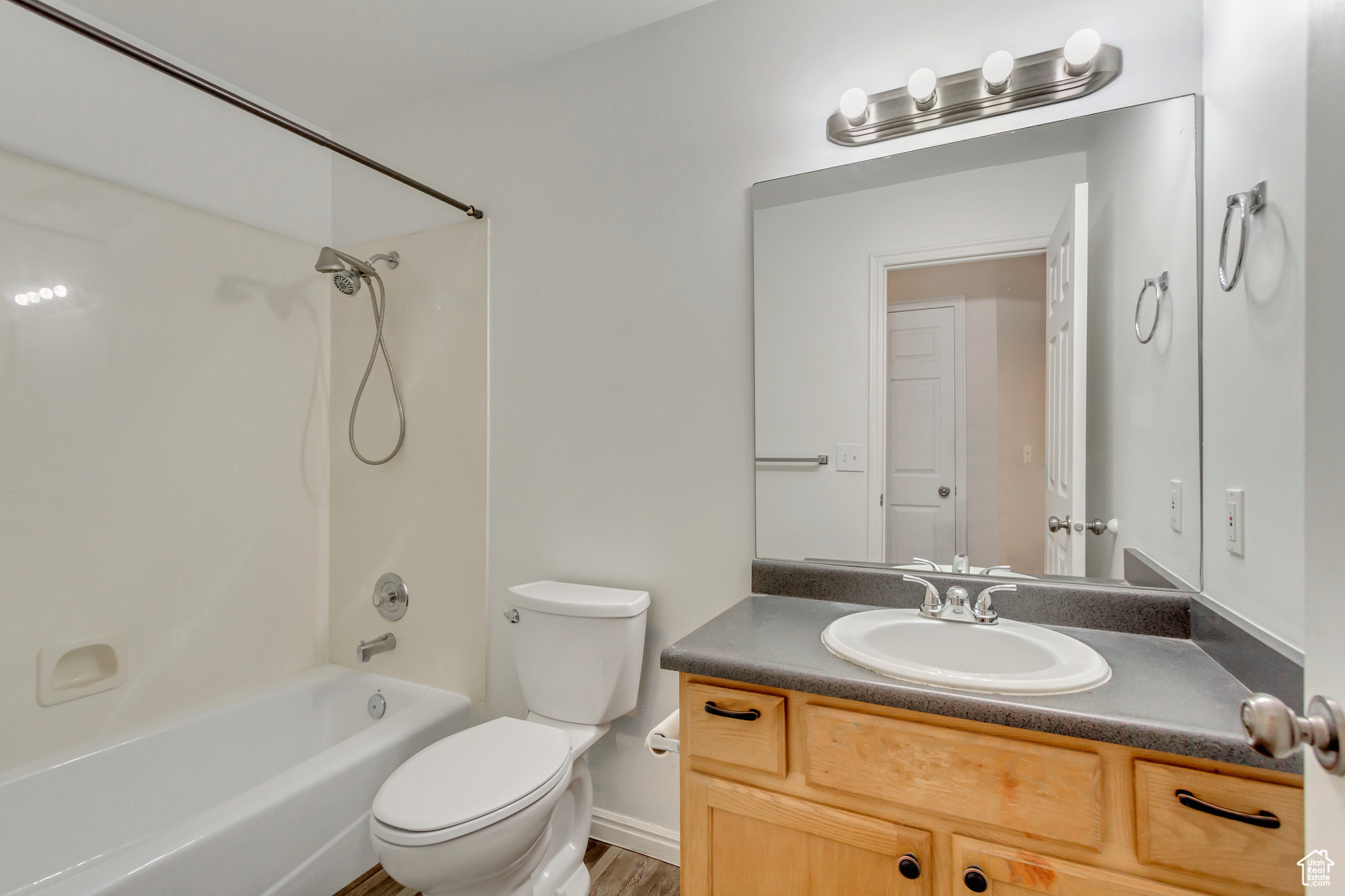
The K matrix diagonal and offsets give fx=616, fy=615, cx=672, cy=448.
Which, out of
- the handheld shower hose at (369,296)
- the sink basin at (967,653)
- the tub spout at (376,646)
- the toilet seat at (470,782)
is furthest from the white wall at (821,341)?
the tub spout at (376,646)

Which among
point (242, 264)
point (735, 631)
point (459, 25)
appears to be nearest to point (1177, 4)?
point (735, 631)

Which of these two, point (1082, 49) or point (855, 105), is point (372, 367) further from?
point (1082, 49)

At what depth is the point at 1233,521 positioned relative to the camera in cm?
107

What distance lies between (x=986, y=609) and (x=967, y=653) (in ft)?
0.33

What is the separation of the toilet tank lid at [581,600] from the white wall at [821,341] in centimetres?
40

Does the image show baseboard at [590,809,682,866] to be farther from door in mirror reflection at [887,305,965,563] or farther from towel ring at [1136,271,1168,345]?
towel ring at [1136,271,1168,345]

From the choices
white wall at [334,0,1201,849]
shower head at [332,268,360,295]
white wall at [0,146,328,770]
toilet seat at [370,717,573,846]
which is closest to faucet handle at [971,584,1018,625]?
white wall at [334,0,1201,849]

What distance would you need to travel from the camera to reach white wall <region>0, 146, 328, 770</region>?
162 cm

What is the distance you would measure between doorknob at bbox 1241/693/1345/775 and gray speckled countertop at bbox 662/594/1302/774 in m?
0.38

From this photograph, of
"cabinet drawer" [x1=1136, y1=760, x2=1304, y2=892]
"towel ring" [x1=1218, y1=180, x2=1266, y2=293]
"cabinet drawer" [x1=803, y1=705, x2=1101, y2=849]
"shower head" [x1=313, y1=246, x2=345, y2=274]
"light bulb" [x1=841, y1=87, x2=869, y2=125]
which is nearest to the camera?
"cabinet drawer" [x1=1136, y1=760, x2=1304, y2=892]

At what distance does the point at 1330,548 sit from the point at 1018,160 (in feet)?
3.93

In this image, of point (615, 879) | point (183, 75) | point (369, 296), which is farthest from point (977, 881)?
point (369, 296)

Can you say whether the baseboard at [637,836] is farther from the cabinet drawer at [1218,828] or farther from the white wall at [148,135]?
the white wall at [148,135]
